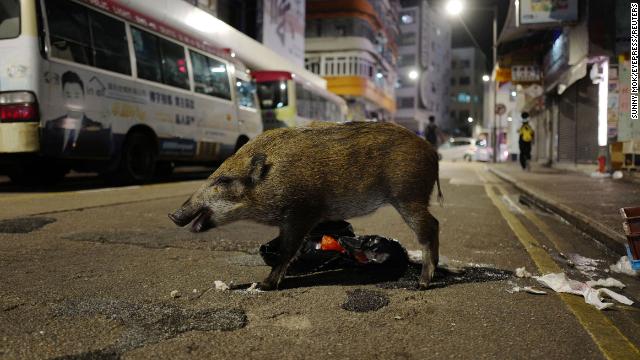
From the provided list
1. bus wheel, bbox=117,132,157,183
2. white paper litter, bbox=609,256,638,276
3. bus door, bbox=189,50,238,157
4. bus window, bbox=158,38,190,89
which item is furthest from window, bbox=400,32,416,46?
white paper litter, bbox=609,256,638,276

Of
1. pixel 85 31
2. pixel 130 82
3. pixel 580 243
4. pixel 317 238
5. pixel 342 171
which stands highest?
pixel 85 31

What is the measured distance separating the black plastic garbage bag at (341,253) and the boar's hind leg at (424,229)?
24cm

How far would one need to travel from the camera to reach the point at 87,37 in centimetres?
846

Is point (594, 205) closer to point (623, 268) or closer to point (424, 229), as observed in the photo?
point (623, 268)

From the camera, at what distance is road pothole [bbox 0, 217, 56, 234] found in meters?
4.50

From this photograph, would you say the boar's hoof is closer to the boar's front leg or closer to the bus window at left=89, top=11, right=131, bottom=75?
the boar's front leg

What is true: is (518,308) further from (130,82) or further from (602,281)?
(130,82)

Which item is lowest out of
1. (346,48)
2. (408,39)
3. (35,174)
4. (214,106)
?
(35,174)

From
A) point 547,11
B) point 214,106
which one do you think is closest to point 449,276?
point 214,106

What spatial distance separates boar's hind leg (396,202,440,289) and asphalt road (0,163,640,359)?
10cm

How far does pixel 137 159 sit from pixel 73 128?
204 cm

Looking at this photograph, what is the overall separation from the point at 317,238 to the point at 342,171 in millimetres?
659

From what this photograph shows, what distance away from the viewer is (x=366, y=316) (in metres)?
2.45

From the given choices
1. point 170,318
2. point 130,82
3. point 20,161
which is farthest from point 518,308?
point 130,82
